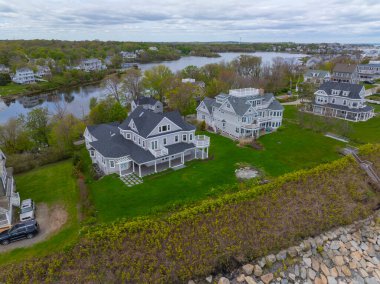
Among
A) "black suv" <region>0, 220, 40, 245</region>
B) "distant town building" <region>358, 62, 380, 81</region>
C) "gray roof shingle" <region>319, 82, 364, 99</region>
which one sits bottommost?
"black suv" <region>0, 220, 40, 245</region>

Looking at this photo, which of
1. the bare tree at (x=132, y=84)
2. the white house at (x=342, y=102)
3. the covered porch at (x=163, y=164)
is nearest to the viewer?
the covered porch at (x=163, y=164)

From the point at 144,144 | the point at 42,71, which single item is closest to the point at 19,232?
the point at 144,144

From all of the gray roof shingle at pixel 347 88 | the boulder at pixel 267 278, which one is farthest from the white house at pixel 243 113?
the boulder at pixel 267 278

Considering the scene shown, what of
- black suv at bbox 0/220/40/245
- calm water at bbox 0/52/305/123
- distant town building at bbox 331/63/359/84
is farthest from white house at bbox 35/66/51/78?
distant town building at bbox 331/63/359/84

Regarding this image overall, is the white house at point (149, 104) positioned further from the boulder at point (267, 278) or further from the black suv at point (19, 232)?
the boulder at point (267, 278)

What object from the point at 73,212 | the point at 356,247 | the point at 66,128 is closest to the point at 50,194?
the point at 73,212

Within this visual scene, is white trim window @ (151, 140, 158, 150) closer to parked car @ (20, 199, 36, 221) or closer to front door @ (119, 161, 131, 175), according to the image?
front door @ (119, 161, 131, 175)
